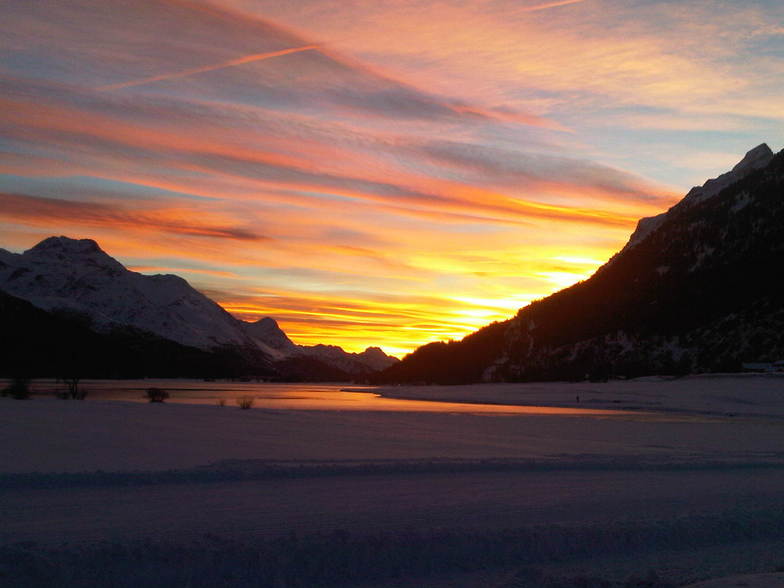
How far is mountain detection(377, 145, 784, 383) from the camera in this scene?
72.9m

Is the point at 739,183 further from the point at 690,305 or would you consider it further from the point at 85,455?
the point at 85,455

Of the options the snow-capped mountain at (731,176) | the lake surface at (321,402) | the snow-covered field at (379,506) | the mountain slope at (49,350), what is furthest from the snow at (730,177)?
the mountain slope at (49,350)

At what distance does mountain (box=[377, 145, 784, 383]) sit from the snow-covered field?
51.7m

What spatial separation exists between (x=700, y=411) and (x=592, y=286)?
77.5 m

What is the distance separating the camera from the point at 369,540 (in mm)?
9211

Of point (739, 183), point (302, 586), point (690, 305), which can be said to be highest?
point (739, 183)

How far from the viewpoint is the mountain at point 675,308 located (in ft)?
239

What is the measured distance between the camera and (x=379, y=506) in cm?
1114

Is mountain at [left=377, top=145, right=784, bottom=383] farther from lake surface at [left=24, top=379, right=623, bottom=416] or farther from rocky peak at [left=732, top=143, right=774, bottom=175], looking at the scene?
lake surface at [left=24, top=379, right=623, bottom=416]

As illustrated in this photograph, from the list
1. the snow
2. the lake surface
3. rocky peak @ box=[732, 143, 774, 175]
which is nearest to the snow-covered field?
the lake surface

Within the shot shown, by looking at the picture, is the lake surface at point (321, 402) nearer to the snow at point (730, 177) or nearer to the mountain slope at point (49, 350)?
the snow at point (730, 177)

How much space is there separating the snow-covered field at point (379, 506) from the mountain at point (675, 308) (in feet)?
170

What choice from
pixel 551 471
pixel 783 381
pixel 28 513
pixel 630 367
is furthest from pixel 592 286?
pixel 28 513

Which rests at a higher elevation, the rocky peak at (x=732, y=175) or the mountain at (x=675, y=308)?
the rocky peak at (x=732, y=175)
